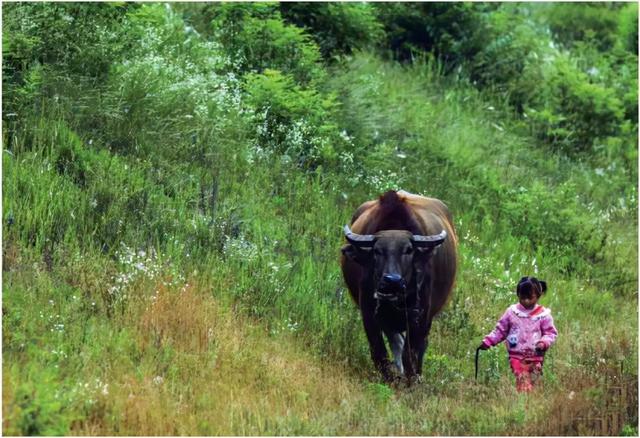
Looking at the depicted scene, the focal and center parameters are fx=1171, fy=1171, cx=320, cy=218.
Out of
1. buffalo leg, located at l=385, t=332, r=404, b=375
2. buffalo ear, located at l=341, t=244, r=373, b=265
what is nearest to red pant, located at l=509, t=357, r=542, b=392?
buffalo leg, located at l=385, t=332, r=404, b=375

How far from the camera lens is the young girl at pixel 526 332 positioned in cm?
1054

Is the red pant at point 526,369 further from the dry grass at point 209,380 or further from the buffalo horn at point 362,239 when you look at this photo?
the buffalo horn at point 362,239

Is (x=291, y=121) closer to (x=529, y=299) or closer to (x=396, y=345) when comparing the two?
(x=396, y=345)

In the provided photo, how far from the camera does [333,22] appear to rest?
60.0ft

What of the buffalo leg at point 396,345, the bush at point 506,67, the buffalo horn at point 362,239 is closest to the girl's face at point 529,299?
the buffalo leg at point 396,345

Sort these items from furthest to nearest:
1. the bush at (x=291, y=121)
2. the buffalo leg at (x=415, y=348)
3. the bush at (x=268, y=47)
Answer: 1. the bush at (x=268, y=47)
2. the bush at (x=291, y=121)
3. the buffalo leg at (x=415, y=348)

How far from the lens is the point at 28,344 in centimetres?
906

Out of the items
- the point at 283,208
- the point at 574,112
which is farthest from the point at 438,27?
the point at 283,208

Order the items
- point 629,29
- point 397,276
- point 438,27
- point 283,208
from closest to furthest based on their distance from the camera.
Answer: point 397,276
point 283,208
point 438,27
point 629,29

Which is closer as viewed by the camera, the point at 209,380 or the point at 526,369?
the point at 209,380

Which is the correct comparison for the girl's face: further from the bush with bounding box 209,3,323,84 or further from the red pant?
the bush with bounding box 209,3,323,84

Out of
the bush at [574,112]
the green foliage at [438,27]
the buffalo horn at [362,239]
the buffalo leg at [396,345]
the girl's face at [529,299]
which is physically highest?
the buffalo horn at [362,239]

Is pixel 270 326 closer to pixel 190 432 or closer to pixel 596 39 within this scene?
pixel 190 432

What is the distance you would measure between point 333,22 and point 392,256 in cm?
869
